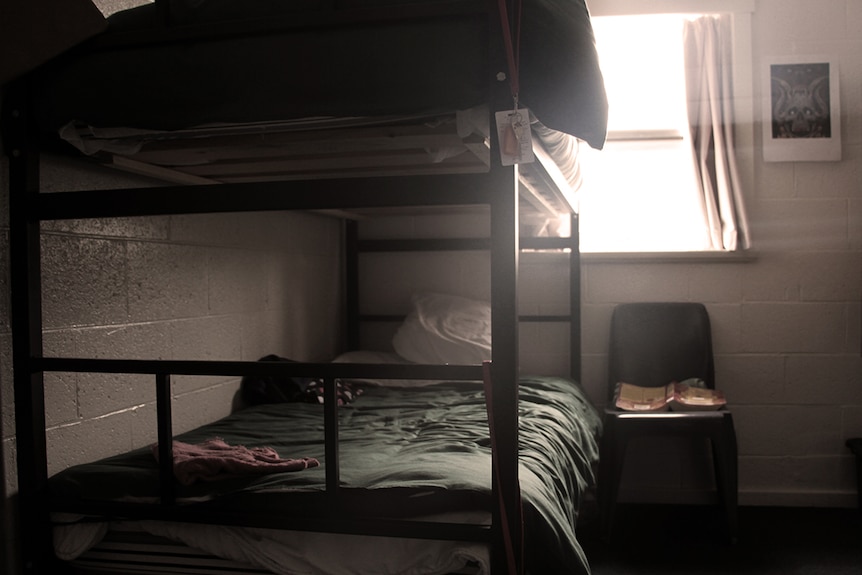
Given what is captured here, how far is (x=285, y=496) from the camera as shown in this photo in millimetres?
1406

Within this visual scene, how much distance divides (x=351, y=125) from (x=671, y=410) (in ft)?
6.26

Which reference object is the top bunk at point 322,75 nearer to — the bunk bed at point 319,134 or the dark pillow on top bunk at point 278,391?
the bunk bed at point 319,134

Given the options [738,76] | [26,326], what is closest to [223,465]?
[26,326]

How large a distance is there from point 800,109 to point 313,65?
8.35 ft

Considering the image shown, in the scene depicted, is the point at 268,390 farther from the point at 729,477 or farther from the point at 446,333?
the point at 729,477

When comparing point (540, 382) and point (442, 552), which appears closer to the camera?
point (442, 552)

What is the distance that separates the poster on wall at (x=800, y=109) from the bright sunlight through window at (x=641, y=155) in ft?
1.17

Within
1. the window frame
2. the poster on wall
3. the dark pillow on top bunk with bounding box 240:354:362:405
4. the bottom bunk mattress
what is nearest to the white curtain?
the window frame

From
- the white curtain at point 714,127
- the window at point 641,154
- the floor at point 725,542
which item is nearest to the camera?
the floor at point 725,542

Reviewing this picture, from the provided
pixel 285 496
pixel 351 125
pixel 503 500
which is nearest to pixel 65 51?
pixel 351 125

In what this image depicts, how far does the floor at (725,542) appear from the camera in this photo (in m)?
2.46

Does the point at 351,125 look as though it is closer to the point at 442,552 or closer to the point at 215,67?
the point at 215,67

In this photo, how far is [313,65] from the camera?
4.32 feet

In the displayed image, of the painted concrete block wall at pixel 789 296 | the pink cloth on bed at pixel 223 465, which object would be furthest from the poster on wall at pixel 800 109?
the pink cloth on bed at pixel 223 465
